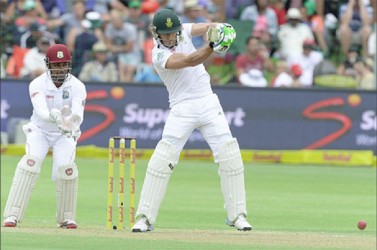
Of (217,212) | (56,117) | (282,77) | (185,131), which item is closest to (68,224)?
(56,117)

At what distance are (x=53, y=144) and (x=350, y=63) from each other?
32.7ft

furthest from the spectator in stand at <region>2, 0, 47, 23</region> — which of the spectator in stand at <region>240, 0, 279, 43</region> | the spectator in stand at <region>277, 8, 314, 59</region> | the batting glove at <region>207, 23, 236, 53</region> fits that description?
the batting glove at <region>207, 23, 236, 53</region>

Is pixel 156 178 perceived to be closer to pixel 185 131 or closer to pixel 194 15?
pixel 185 131

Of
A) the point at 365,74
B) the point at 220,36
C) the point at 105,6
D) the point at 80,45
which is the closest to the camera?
the point at 220,36

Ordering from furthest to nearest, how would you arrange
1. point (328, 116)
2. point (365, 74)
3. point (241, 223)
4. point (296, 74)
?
point (296, 74) < point (365, 74) < point (328, 116) < point (241, 223)

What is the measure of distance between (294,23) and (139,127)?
3.34m

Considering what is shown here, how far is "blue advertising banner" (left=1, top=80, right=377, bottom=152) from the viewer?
17.9 m

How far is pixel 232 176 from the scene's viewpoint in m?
9.47

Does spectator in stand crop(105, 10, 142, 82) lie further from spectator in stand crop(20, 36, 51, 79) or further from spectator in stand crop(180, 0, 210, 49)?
spectator in stand crop(20, 36, 51, 79)

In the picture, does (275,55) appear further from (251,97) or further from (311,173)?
(311,173)

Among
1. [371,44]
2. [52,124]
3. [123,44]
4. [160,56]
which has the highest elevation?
[371,44]

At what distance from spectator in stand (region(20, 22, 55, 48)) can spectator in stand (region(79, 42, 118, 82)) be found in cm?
71

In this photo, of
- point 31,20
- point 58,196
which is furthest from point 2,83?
point 58,196

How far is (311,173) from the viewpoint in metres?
16.7
